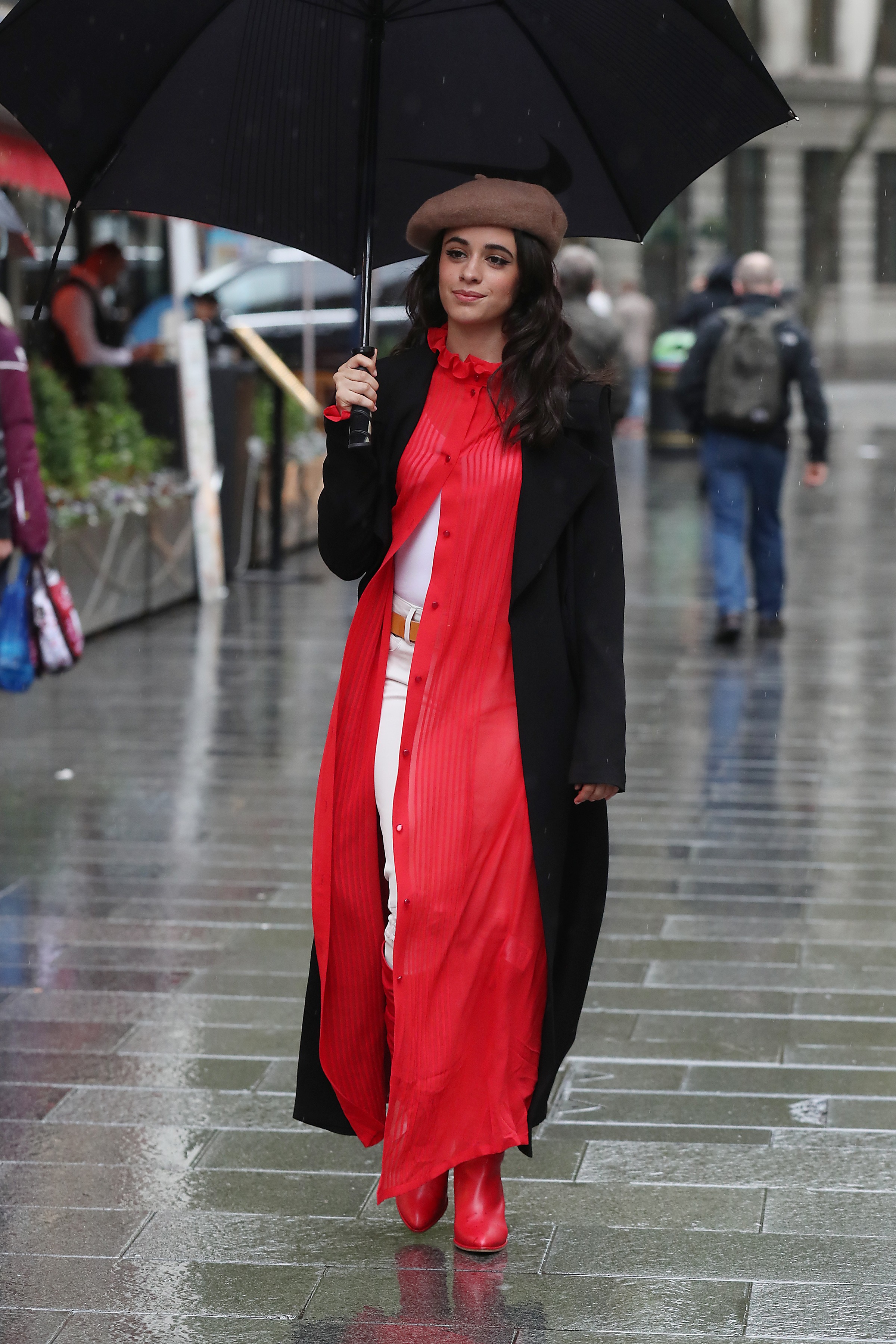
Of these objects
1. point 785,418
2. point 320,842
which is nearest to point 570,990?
point 320,842

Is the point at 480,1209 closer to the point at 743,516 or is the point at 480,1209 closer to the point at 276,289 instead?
the point at 743,516

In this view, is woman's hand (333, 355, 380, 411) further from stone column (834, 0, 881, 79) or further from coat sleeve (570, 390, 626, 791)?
stone column (834, 0, 881, 79)

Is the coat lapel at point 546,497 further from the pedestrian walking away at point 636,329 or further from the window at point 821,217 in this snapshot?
the window at point 821,217

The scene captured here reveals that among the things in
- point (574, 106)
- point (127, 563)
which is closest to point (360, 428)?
point (574, 106)

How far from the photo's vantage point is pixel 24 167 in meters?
10.4

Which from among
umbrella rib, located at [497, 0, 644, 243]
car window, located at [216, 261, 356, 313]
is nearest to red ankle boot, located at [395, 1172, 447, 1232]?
umbrella rib, located at [497, 0, 644, 243]

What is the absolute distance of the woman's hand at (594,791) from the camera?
3.46 meters

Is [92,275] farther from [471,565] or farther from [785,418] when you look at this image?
[471,565]

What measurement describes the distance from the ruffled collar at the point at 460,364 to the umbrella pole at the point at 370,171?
0.50 ft

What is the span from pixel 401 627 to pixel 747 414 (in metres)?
7.00

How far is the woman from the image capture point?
11.3 ft

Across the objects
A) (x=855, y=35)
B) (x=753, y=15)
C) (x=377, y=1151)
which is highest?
(x=753, y=15)

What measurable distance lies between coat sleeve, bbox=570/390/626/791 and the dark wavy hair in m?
0.08

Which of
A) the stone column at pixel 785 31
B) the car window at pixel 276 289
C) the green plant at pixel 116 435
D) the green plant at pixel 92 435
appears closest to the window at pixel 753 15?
the stone column at pixel 785 31
